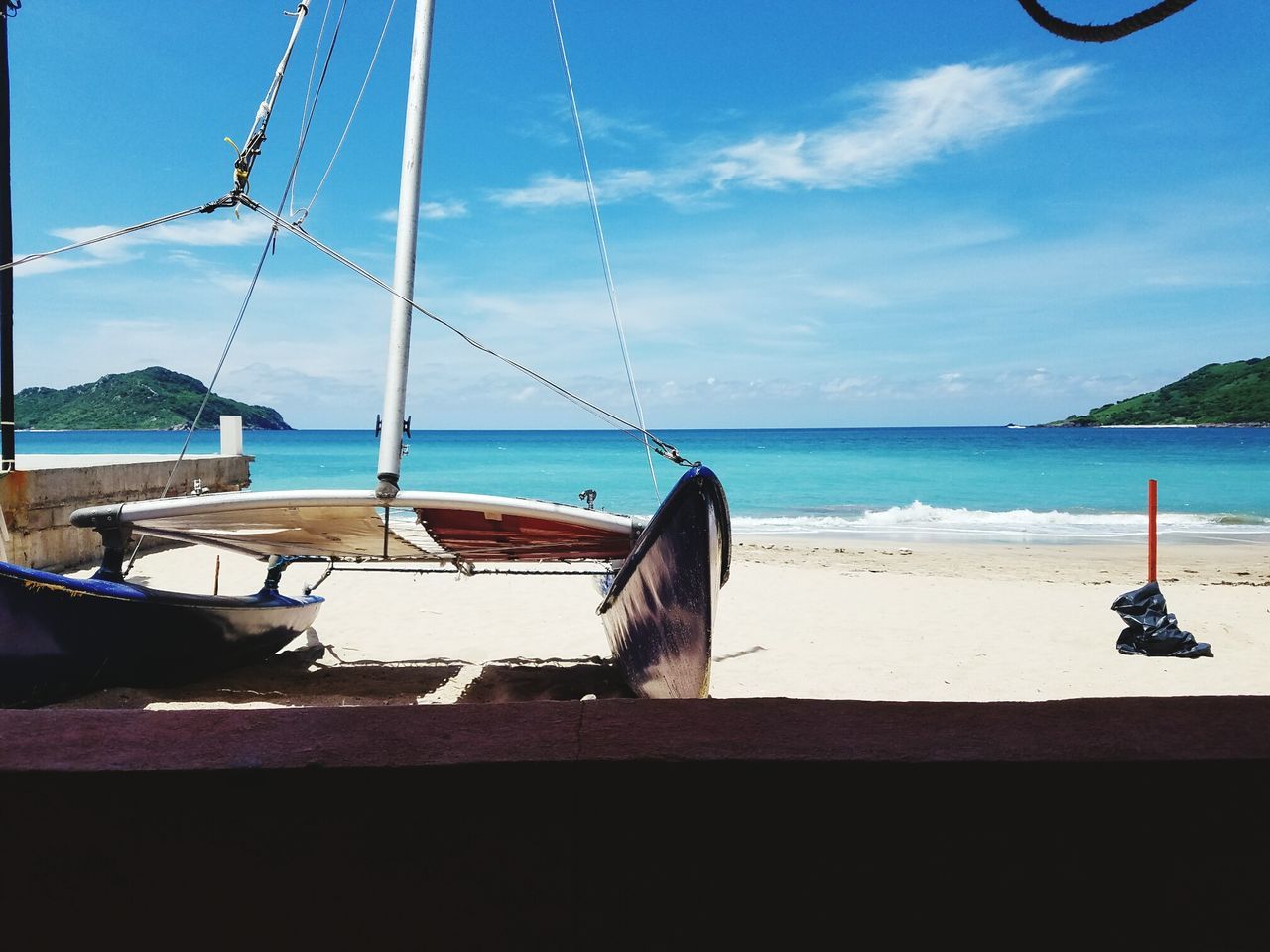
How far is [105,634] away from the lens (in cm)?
530

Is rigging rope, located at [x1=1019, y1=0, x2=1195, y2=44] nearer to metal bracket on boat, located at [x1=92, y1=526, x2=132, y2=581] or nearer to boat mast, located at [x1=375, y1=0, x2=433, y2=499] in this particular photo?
boat mast, located at [x1=375, y1=0, x2=433, y2=499]

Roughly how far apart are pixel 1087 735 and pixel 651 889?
0.79m

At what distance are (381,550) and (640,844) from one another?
18.0ft

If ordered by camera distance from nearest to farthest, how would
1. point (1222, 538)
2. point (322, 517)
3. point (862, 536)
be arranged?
point (322, 517) → point (1222, 538) → point (862, 536)

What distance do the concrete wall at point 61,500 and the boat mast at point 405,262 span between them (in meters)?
4.91

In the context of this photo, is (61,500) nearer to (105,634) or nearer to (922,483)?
(105,634)

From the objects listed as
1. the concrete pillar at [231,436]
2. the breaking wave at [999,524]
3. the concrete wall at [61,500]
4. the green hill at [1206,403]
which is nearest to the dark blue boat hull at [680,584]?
the concrete wall at [61,500]

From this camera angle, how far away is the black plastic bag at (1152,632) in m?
7.09

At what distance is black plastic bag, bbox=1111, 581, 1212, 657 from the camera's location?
709 centimetres

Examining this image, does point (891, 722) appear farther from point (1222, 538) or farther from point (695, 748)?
point (1222, 538)

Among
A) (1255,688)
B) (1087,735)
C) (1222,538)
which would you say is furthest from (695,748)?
(1222,538)

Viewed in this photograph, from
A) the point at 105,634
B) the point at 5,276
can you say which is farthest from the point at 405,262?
the point at 5,276

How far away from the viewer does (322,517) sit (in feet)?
17.8

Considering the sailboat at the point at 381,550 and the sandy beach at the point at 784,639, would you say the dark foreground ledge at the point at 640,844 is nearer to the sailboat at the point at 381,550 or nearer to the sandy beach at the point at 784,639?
the sailboat at the point at 381,550
